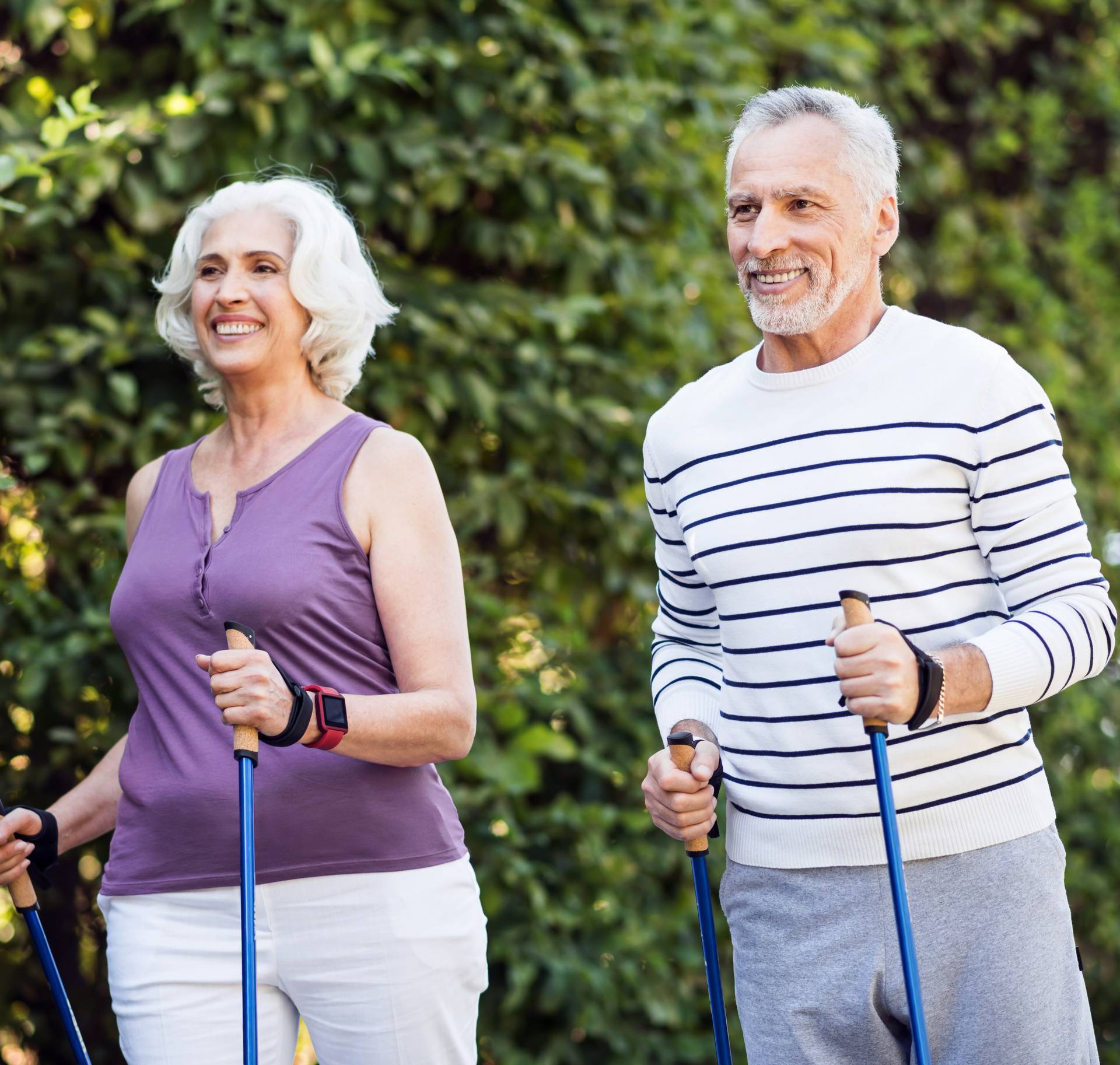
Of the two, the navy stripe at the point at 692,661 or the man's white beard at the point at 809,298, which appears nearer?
the man's white beard at the point at 809,298

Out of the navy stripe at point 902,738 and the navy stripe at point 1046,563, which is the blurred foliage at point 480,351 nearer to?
the navy stripe at point 902,738

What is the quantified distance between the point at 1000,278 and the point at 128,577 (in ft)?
12.5

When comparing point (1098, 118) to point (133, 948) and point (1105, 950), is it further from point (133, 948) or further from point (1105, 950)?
point (133, 948)

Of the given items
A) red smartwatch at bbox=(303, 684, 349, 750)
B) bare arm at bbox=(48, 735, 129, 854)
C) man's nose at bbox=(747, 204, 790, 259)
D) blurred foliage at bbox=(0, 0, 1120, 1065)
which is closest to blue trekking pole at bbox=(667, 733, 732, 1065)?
red smartwatch at bbox=(303, 684, 349, 750)

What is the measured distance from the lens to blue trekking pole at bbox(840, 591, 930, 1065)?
1.70m

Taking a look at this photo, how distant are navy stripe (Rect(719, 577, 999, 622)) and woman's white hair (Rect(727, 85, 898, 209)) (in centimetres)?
51

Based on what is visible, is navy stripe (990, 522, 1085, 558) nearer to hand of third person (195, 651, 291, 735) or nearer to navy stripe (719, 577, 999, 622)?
navy stripe (719, 577, 999, 622)

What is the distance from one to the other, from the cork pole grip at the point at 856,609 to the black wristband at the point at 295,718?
68cm

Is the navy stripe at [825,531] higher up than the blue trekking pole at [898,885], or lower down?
higher up

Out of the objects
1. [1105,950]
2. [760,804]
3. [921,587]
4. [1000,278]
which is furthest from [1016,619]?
[1000,278]

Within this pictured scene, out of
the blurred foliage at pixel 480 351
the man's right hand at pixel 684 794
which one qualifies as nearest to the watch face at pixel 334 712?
the man's right hand at pixel 684 794

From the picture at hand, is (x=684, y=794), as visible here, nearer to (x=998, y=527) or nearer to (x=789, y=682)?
(x=789, y=682)

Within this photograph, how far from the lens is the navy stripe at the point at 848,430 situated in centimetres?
181

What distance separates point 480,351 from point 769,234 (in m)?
1.44
